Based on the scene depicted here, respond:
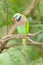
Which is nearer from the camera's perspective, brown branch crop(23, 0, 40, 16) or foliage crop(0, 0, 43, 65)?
foliage crop(0, 0, 43, 65)

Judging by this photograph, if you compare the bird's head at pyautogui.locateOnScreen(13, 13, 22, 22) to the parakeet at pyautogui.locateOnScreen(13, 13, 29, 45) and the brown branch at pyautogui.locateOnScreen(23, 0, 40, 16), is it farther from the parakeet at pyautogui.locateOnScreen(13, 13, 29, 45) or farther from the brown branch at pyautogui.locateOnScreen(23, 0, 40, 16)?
the brown branch at pyautogui.locateOnScreen(23, 0, 40, 16)

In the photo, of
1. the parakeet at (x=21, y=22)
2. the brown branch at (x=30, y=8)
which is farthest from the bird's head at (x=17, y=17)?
the brown branch at (x=30, y=8)

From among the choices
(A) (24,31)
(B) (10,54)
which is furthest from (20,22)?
(B) (10,54)

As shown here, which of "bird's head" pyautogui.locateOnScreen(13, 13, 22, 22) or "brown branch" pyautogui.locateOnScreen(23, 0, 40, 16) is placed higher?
"brown branch" pyautogui.locateOnScreen(23, 0, 40, 16)

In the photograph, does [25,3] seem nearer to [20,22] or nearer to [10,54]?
[20,22]

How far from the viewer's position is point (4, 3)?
123 cm

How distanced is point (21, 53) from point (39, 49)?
0.19 meters

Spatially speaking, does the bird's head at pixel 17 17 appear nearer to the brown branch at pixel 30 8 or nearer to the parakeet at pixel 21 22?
the parakeet at pixel 21 22

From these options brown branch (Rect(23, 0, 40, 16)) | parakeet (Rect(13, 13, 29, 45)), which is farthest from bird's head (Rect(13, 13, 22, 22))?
brown branch (Rect(23, 0, 40, 16))

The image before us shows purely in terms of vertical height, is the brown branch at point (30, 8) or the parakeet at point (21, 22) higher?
the brown branch at point (30, 8)

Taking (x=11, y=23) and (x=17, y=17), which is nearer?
(x=17, y=17)

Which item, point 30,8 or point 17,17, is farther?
point 30,8

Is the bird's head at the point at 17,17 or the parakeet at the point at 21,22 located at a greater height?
the bird's head at the point at 17,17

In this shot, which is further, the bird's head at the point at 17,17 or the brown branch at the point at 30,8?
the brown branch at the point at 30,8
